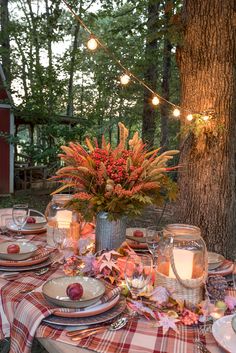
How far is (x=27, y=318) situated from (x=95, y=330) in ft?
0.79

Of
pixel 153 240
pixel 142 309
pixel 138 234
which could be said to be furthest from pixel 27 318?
pixel 138 234

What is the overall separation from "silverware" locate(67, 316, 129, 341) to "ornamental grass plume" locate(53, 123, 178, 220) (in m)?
0.65

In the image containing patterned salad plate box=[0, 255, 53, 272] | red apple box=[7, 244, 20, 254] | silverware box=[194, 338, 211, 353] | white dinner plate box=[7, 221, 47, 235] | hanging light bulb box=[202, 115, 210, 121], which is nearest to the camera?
silverware box=[194, 338, 211, 353]

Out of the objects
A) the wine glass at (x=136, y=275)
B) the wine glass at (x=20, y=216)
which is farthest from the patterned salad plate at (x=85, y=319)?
the wine glass at (x=20, y=216)

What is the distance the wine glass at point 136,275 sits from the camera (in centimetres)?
140

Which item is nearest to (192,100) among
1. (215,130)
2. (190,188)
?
(215,130)

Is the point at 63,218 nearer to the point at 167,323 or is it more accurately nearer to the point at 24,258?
the point at 24,258

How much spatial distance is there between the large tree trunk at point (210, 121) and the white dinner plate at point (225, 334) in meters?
1.99

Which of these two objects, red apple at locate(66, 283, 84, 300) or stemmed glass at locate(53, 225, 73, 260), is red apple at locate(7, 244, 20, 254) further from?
red apple at locate(66, 283, 84, 300)

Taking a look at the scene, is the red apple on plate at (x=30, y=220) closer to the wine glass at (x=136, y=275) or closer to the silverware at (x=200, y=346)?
the wine glass at (x=136, y=275)

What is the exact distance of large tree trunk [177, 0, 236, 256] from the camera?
3.02 metres

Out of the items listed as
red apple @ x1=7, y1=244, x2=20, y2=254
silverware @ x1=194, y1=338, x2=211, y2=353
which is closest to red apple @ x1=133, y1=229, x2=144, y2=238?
red apple @ x1=7, y1=244, x2=20, y2=254

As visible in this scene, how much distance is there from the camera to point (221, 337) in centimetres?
116

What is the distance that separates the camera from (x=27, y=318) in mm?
1262
